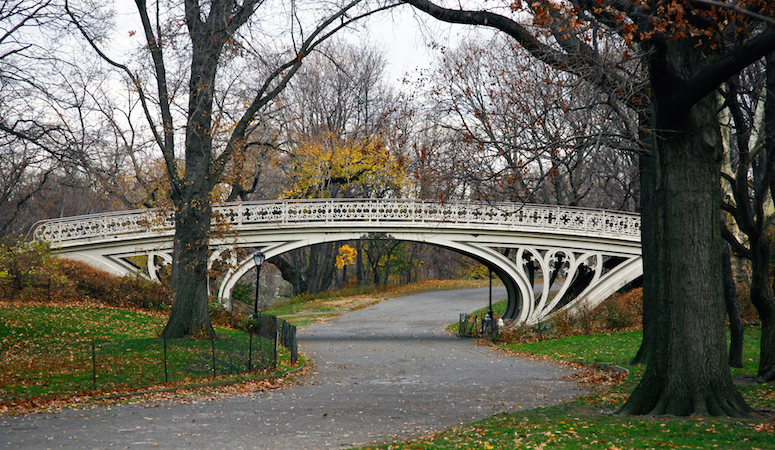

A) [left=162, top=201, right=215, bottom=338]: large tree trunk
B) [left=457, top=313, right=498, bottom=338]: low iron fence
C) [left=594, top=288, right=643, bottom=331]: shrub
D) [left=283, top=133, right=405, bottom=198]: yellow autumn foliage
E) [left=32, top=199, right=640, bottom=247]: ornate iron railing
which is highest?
[left=283, top=133, right=405, bottom=198]: yellow autumn foliage

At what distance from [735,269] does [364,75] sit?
2454 cm

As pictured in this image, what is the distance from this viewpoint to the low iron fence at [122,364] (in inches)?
432

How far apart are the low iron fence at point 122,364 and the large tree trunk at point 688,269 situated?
27.6ft

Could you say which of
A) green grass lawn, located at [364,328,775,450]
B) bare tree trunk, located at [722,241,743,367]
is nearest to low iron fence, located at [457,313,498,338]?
bare tree trunk, located at [722,241,743,367]

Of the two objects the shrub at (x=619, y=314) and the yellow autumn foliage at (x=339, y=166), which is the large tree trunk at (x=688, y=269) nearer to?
the shrub at (x=619, y=314)

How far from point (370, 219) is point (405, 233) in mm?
1535

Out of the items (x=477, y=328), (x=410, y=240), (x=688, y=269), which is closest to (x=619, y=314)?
(x=477, y=328)

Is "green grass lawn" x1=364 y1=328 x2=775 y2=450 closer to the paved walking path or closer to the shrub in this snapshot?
the paved walking path

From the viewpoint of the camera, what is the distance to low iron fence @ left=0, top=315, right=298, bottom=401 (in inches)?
432

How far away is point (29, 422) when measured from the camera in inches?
340

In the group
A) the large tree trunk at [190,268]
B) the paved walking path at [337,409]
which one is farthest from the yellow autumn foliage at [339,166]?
the large tree trunk at [190,268]

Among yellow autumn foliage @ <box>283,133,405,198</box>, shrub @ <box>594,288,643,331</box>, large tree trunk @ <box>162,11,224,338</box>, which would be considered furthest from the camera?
yellow autumn foliage @ <box>283,133,405,198</box>

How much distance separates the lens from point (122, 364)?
12766 mm

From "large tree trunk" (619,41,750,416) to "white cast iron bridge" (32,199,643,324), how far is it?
16146 mm
